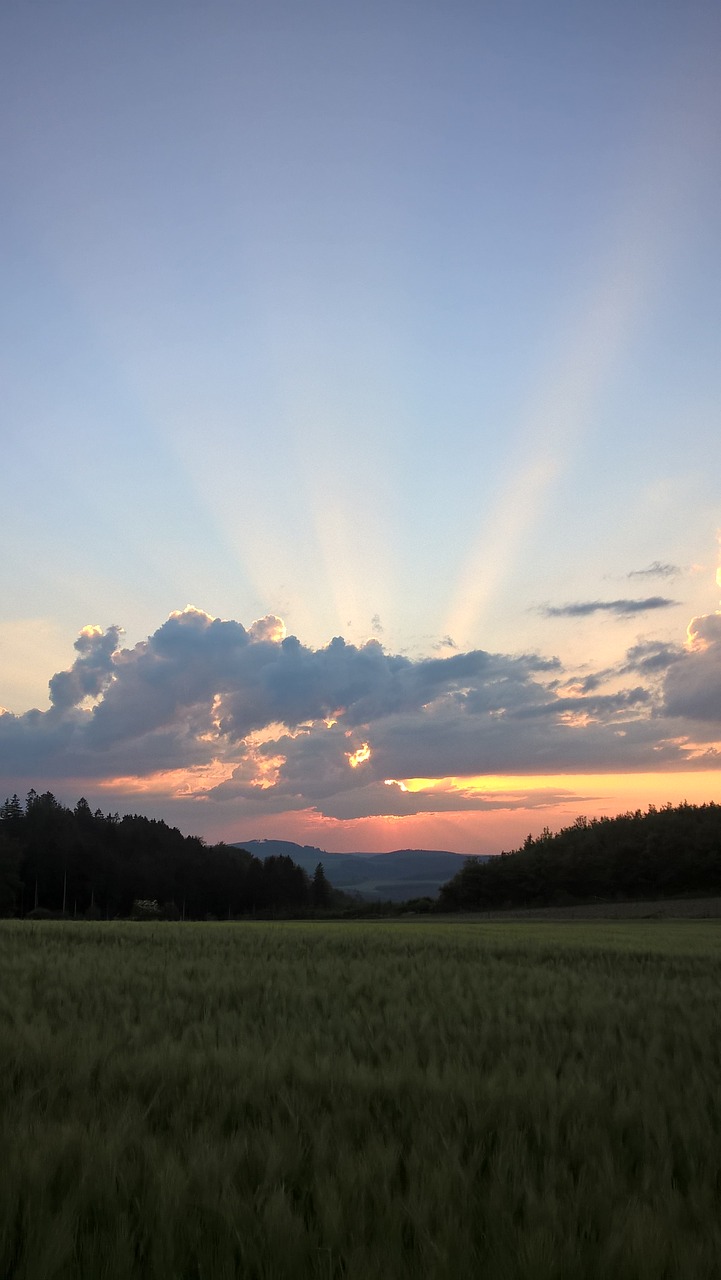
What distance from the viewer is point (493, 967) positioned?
12.1m

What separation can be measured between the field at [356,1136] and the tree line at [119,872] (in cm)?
9719

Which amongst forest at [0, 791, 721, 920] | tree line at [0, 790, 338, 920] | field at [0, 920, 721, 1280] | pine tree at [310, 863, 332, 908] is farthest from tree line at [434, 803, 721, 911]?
field at [0, 920, 721, 1280]

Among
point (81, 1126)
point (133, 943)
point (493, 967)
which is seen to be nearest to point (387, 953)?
point (493, 967)

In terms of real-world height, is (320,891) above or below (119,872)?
below

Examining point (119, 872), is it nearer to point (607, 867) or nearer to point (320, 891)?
point (320, 891)

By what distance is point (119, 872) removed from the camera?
359 ft

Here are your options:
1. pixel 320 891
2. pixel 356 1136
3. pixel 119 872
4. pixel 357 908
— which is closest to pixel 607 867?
pixel 357 908

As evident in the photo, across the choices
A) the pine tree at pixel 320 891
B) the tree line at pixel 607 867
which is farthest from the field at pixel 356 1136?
the pine tree at pixel 320 891

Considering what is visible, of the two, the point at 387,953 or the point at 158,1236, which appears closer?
the point at 158,1236

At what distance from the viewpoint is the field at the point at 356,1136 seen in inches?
107

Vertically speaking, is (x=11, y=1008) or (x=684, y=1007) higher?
(x=11, y=1008)

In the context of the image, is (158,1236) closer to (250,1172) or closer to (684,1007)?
(250,1172)

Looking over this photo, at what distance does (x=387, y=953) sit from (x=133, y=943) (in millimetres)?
5684

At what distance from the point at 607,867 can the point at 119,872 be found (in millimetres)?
65590
